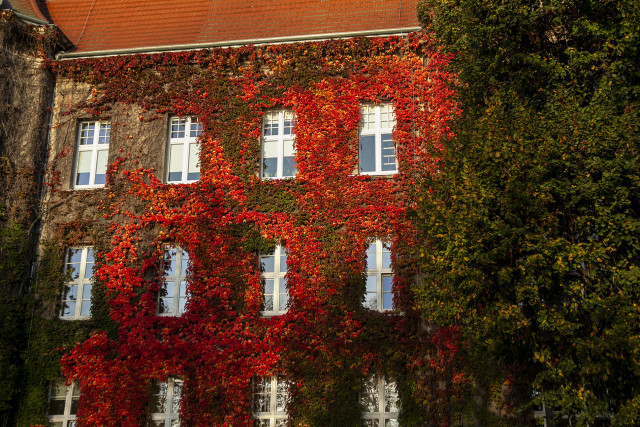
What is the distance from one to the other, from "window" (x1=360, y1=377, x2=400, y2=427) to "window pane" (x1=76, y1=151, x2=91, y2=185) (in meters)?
8.71

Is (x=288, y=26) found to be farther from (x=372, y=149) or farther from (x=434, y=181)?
(x=434, y=181)

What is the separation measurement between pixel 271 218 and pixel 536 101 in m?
6.43

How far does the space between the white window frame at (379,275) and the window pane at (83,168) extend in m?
7.49

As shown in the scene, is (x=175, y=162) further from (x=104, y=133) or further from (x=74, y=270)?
(x=74, y=270)

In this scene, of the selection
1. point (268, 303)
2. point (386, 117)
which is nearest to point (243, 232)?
point (268, 303)

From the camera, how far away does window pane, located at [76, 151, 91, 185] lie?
625 inches

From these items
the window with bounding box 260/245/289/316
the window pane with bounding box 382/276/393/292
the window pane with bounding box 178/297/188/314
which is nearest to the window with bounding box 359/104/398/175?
the window pane with bounding box 382/276/393/292

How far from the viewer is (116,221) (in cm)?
1512

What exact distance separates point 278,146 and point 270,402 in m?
6.02

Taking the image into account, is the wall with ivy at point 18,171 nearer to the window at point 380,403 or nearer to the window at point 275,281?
the window at point 275,281

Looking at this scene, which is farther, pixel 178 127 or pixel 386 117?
pixel 178 127

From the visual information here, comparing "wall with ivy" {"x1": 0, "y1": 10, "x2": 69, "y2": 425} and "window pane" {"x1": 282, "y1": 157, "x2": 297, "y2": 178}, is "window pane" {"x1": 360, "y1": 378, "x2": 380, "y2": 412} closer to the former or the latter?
"window pane" {"x1": 282, "y1": 157, "x2": 297, "y2": 178}

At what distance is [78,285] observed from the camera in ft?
48.9

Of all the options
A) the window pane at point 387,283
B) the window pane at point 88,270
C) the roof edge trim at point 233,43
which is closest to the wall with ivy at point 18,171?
the roof edge trim at point 233,43
